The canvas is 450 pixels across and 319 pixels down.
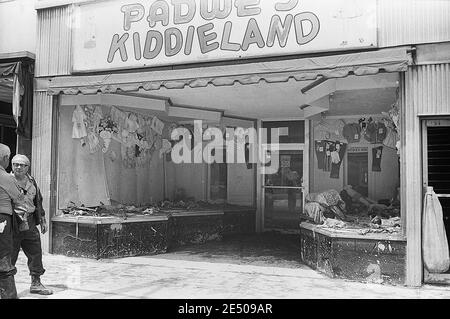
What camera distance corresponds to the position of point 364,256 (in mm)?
6352

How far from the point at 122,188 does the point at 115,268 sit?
288 centimetres

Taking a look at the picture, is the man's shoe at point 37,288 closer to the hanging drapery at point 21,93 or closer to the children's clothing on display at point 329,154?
the hanging drapery at point 21,93

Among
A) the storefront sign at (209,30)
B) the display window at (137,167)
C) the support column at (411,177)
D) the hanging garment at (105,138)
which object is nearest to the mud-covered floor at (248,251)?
the display window at (137,167)

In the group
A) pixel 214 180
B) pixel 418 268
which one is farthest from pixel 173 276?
pixel 214 180

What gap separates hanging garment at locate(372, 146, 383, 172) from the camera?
383 inches

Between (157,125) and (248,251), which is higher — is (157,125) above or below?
above

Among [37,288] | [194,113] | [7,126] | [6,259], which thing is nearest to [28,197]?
[6,259]

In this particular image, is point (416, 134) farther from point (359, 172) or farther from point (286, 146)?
point (286, 146)

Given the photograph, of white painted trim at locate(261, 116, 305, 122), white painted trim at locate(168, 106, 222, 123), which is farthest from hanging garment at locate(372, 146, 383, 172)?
white painted trim at locate(168, 106, 222, 123)

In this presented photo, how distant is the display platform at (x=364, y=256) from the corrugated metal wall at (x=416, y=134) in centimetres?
16

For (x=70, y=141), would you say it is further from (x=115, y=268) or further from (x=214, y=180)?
(x=214, y=180)

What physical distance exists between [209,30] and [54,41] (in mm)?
3403

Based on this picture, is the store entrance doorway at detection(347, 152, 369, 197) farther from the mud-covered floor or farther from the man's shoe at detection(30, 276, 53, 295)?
the man's shoe at detection(30, 276, 53, 295)

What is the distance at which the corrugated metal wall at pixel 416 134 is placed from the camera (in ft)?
19.9
